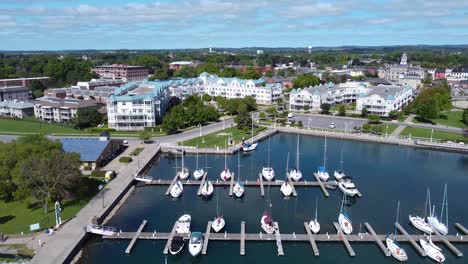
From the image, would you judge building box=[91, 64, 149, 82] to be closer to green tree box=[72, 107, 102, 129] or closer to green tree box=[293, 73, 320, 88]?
green tree box=[293, 73, 320, 88]

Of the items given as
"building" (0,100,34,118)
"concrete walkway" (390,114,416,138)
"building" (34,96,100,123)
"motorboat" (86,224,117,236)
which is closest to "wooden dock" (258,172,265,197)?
"motorboat" (86,224,117,236)

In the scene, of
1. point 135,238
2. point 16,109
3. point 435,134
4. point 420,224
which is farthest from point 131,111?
point 435,134

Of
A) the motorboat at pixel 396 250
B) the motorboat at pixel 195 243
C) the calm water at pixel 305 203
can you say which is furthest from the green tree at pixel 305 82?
the motorboat at pixel 195 243

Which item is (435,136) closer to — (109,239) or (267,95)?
(267,95)

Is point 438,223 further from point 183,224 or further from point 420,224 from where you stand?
point 183,224

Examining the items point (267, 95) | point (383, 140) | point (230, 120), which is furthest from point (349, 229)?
point (267, 95)

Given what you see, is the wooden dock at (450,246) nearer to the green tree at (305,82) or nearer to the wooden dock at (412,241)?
the wooden dock at (412,241)
